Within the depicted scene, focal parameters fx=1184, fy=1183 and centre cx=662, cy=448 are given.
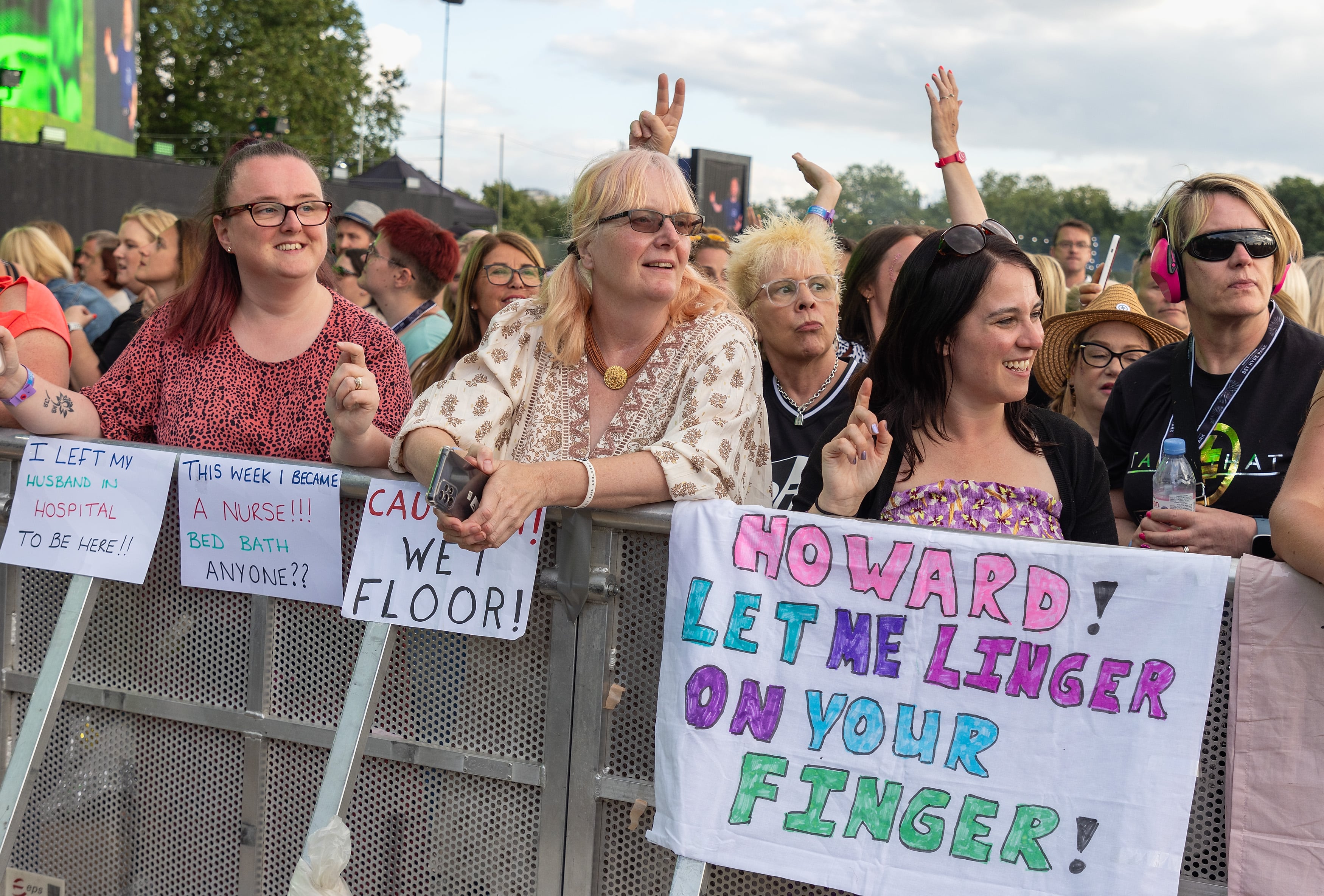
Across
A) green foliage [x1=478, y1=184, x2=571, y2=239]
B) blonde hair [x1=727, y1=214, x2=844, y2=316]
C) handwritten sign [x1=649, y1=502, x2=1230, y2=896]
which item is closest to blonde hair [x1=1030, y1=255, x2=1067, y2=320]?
blonde hair [x1=727, y1=214, x2=844, y2=316]

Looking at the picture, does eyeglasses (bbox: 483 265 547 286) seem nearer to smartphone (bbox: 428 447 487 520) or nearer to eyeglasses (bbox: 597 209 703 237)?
eyeglasses (bbox: 597 209 703 237)

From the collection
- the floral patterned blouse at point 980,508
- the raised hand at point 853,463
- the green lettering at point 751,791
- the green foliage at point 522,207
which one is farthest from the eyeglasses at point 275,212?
the green foliage at point 522,207

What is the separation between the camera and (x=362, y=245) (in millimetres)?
6949

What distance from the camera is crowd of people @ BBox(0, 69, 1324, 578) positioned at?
2.53 m

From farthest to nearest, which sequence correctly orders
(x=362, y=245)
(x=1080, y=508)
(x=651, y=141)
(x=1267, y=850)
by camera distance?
1. (x=362, y=245)
2. (x=651, y=141)
3. (x=1080, y=508)
4. (x=1267, y=850)

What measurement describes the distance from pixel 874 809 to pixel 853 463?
71cm

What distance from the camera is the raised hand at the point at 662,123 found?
10.9 ft

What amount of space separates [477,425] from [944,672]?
3.84 feet

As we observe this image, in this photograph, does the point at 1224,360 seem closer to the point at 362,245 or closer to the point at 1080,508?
the point at 1080,508

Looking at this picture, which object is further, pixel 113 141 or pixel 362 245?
pixel 113 141

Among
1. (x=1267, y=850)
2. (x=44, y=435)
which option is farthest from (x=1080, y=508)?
(x=44, y=435)

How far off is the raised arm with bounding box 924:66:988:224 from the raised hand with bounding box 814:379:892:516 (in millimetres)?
1704

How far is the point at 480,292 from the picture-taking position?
4945 millimetres

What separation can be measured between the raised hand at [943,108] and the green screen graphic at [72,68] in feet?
51.8
